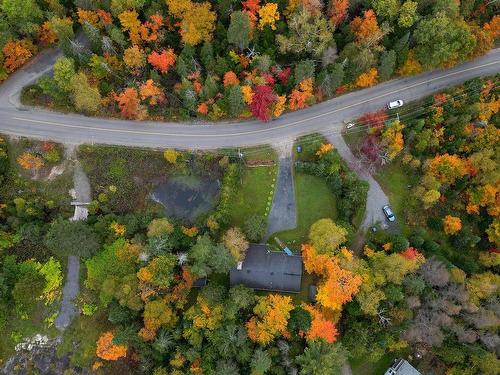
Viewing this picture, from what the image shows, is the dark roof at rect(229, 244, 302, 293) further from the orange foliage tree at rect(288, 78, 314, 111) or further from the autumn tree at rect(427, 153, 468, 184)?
the autumn tree at rect(427, 153, 468, 184)

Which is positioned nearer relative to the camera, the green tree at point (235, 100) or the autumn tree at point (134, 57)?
the green tree at point (235, 100)

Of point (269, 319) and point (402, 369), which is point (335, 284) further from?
point (402, 369)

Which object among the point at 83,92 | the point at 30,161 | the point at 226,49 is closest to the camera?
the point at 83,92

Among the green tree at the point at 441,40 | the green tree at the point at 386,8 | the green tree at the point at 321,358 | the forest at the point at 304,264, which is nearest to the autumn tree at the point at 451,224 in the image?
the forest at the point at 304,264

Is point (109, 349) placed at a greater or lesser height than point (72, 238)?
lesser

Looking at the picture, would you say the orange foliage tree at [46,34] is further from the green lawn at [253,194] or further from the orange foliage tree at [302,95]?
the orange foliage tree at [302,95]

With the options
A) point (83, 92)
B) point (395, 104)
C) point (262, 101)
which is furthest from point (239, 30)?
point (395, 104)
